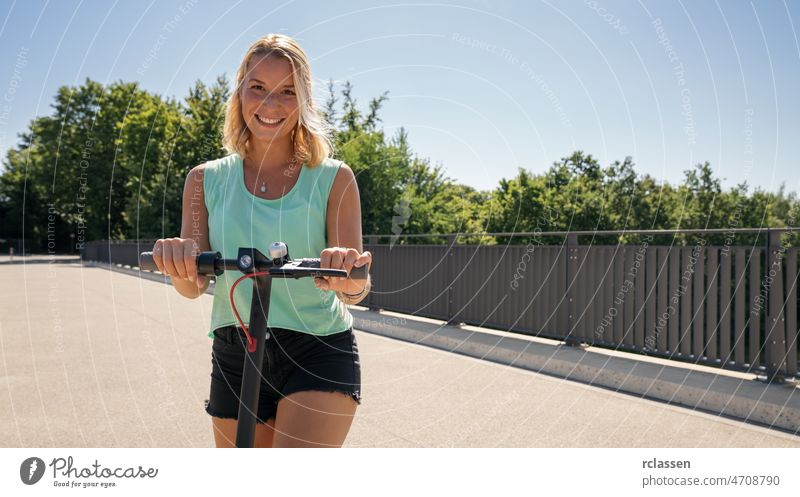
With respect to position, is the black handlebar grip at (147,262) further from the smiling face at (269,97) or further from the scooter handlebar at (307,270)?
the smiling face at (269,97)

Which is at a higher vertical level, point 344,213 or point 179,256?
point 344,213

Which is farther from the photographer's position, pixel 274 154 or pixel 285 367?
pixel 274 154

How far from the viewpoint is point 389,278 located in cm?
1373

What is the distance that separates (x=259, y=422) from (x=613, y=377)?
5887 millimetres

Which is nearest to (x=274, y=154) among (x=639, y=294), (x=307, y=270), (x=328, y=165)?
(x=328, y=165)

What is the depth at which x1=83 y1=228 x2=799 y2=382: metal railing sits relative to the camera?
6785 mm

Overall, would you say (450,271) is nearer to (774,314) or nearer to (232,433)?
(774,314)

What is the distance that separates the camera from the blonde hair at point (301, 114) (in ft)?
7.07

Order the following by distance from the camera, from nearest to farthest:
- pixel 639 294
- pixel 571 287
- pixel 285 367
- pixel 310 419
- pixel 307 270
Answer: pixel 307 270 → pixel 310 419 → pixel 285 367 → pixel 639 294 → pixel 571 287

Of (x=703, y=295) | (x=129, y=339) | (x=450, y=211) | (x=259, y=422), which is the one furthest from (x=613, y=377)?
(x=450, y=211)

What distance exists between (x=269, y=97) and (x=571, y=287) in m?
7.55

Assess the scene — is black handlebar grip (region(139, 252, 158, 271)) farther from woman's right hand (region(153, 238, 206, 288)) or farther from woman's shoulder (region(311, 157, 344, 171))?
woman's shoulder (region(311, 157, 344, 171))

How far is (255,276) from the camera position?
1669mm
